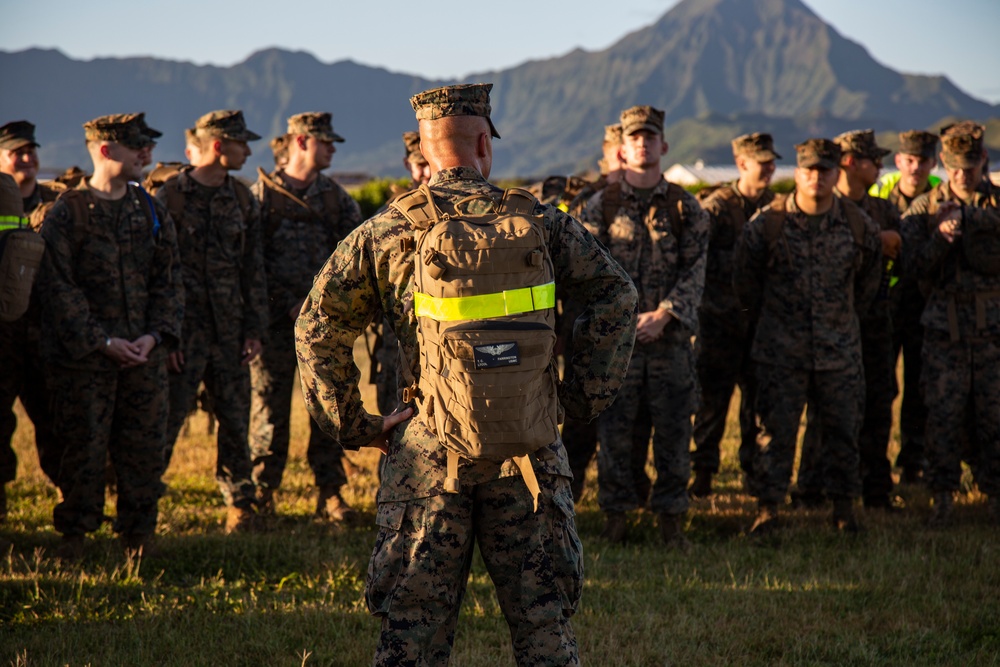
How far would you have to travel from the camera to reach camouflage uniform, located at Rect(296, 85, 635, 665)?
10.7ft

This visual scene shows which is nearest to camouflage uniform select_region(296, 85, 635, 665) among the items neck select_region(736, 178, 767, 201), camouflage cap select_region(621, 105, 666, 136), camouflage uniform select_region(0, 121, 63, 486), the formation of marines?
the formation of marines

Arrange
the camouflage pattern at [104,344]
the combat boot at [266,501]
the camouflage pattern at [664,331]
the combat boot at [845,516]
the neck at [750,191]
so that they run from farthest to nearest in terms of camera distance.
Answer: the neck at [750,191] → the combat boot at [266,501] → the combat boot at [845,516] → the camouflage pattern at [664,331] → the camouflage pattern at [104,344]

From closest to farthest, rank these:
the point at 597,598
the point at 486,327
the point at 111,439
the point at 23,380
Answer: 1. the point at 486,327
2. the point at 597,598
3. the point at 111,439
4. the point at 23,380

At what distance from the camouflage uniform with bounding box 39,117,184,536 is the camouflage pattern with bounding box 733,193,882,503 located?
3.88m

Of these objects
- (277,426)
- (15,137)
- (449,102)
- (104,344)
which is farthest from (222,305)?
(449,102)

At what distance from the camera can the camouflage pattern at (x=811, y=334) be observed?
22.1 ft

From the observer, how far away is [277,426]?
7.36m

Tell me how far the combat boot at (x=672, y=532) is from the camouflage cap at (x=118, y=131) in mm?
3993

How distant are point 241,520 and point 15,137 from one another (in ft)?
10.6

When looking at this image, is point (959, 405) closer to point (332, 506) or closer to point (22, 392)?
point (332, 506)

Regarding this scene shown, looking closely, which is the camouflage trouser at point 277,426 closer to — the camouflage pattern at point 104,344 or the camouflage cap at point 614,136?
the camouflage pattern at point 104,344

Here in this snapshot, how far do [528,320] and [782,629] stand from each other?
3002 millimetres

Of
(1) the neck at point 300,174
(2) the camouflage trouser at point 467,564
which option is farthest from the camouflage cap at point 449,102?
(1) the neck at point 300,174

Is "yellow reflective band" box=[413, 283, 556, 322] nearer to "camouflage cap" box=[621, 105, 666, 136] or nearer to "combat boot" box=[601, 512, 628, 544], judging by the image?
"camouflage cap" box=[621, 105, 666, 136]
